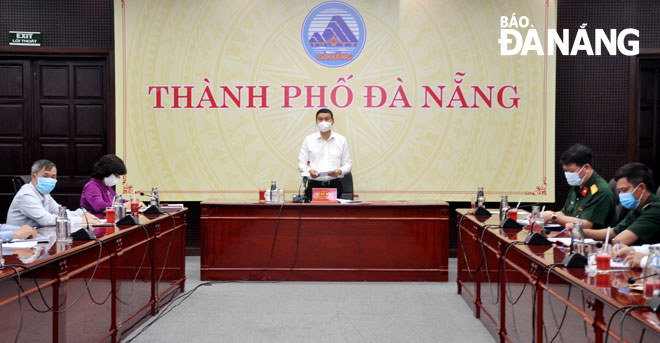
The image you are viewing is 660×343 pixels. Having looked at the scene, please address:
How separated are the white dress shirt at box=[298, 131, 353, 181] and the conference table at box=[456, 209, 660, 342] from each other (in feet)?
6.48

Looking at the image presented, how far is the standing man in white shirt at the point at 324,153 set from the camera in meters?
6.25

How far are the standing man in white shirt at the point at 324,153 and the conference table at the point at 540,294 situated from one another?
6.29 feet

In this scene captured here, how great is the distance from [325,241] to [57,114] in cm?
385

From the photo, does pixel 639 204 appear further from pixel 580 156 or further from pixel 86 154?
pixel 86 154

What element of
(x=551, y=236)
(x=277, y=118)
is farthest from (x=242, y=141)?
(x=551, y=236)

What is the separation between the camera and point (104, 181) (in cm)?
491

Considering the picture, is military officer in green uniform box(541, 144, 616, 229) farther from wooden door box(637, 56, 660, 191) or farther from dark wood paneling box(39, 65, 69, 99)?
dark wood paneling box(39, 65, 69, 99)

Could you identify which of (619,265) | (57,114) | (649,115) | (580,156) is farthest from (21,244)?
(649,115)

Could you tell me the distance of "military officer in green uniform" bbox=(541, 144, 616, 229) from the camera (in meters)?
4.12

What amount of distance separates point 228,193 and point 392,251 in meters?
2.26

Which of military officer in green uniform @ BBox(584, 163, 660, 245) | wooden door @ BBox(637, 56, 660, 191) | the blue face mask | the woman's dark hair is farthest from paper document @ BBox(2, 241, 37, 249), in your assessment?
wooden door @ BBox(637, 56, 660, 191)

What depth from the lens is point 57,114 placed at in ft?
23.2

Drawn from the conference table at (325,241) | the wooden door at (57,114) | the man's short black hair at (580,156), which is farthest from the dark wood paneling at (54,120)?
the man's short black hair at (580,156)

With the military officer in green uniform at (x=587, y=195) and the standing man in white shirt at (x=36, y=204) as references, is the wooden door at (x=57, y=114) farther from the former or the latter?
the military officer in green uniform at (x=587, y=195)
